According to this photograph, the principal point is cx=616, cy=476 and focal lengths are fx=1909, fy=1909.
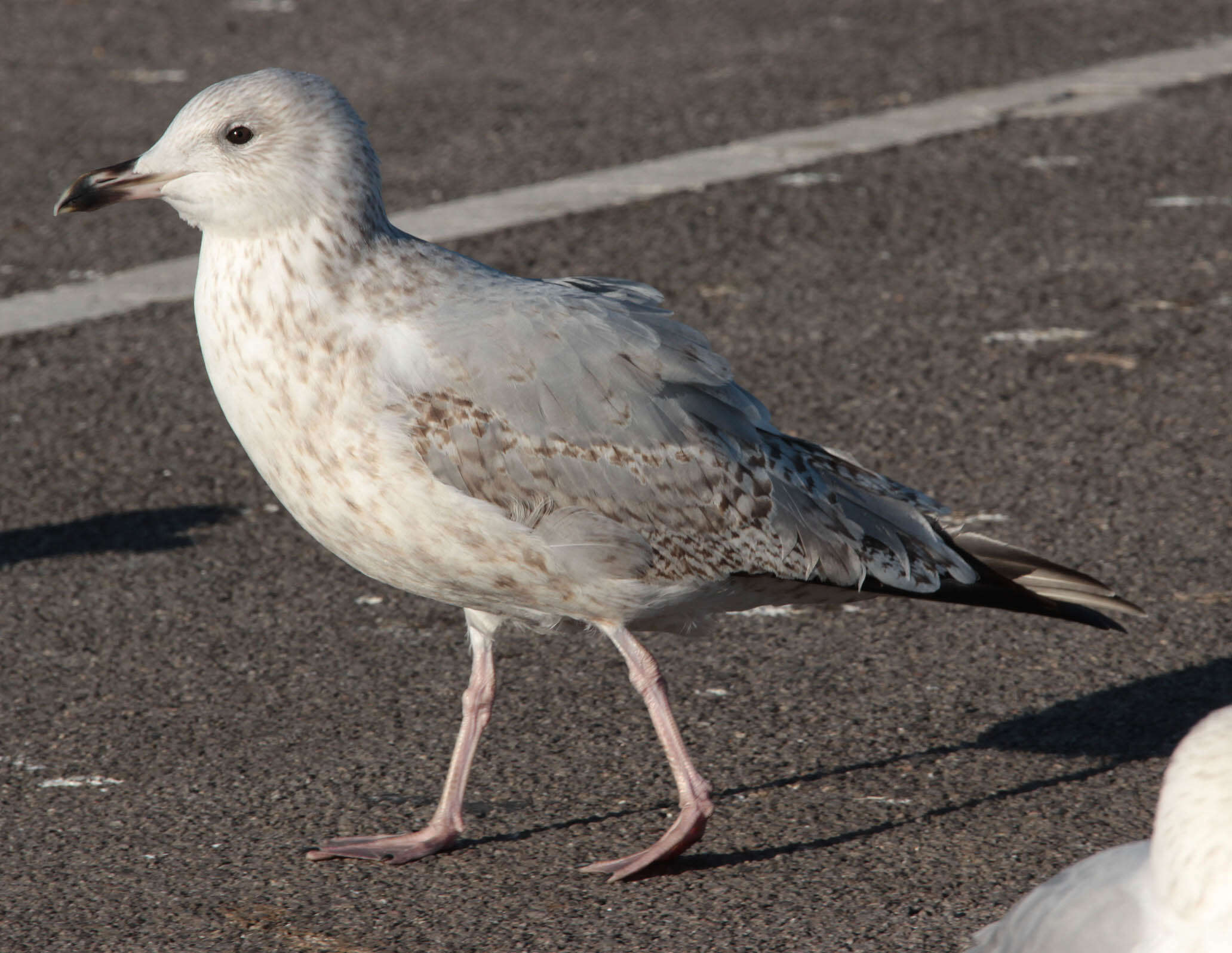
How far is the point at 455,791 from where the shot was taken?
4012 millimetres

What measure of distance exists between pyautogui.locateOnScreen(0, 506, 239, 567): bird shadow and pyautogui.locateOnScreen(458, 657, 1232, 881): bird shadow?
6.36ft

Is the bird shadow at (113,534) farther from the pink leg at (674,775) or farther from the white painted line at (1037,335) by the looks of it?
the white painted line at (1037,335)

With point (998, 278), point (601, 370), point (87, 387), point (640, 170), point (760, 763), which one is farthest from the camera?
point (640, 170)

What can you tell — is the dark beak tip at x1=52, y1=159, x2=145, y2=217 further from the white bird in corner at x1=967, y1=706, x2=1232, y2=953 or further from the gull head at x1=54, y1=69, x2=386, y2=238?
the white bird in corner at x1=967, y1=706, x2=1232, y2=953

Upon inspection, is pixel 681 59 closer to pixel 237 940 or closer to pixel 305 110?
pixel 305 110

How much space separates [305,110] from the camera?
12.8 feet

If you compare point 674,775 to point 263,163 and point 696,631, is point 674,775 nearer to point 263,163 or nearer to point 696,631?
point 696,631

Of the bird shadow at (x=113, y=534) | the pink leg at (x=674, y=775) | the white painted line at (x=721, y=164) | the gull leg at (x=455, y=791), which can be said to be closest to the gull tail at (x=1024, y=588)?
the pink leg at (x=674, y=775)

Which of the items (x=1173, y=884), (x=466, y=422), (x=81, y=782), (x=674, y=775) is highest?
(x=466, y=422)

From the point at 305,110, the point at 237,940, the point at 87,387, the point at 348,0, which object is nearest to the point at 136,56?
the point at 348,0

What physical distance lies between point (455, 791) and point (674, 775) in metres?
0.47

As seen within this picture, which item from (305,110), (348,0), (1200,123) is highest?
(305,110)

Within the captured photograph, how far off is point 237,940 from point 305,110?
1654mm

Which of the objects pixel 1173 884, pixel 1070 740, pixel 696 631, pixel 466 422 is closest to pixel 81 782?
pixel 466 422
